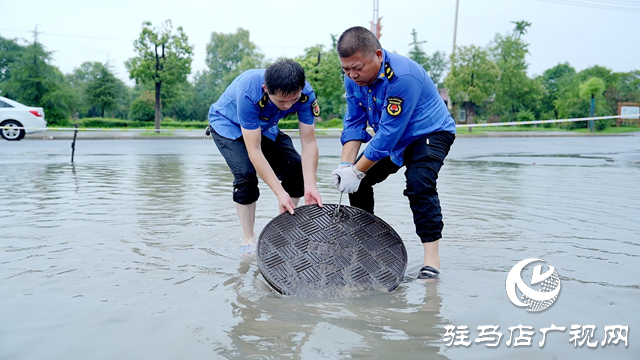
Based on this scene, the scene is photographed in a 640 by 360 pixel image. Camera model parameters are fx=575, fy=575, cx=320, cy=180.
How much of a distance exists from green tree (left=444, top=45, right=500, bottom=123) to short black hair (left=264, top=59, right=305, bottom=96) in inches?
1461

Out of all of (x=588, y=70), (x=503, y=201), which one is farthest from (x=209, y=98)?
(x=503, y=201)

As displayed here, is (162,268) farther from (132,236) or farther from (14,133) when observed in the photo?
(14,133)

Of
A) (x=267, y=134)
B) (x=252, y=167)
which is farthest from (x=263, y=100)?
(x=252, y=167)

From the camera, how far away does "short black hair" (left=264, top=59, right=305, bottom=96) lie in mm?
3428

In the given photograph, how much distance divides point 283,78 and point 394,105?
0.68 m

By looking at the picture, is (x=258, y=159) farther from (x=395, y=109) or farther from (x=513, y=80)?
(x=513, y=80)

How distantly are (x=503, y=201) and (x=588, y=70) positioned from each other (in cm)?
5952

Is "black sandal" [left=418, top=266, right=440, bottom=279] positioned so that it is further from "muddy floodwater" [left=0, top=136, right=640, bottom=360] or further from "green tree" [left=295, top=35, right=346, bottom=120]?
"green tree" [left=295, top=35, right=346, bottom=120]

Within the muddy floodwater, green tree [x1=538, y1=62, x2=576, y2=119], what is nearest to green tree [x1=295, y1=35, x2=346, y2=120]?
green tree [x1=538, y1=62, x2=576, y2=119]

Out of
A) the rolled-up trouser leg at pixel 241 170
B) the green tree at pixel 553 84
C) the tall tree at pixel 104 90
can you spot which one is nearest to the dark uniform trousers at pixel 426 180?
the rolled-up trouser leg at pixel 241 170

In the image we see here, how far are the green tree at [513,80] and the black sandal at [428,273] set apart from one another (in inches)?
1577

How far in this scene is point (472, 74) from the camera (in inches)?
1563

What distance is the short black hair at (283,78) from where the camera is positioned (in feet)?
11.2

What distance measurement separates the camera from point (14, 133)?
66.0 ft
